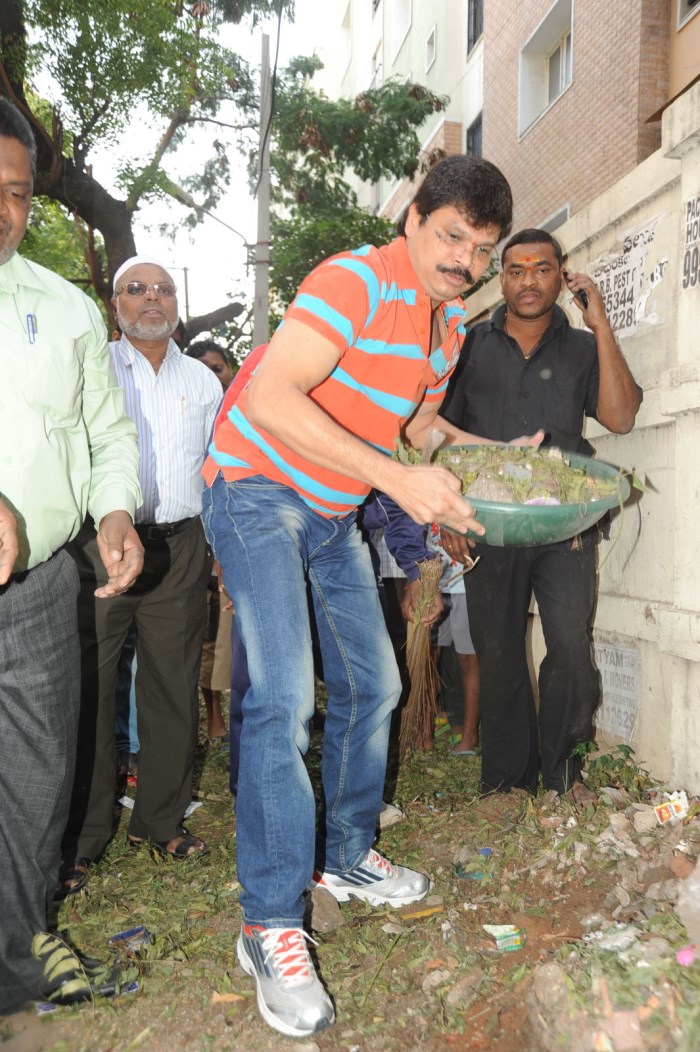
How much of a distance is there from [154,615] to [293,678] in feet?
4.47

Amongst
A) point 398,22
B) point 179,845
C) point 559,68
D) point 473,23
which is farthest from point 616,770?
point 398,22

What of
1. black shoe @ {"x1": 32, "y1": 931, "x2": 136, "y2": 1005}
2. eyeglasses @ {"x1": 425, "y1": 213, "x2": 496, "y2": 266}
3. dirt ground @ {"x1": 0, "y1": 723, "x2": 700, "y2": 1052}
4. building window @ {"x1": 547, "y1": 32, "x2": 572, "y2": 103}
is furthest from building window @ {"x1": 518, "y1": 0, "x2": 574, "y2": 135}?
black shoe @ {"x1": 32, "y1": 931, "x2": 136, "y2": 1005}

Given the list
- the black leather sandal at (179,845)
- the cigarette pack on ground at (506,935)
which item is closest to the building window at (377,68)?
the black leather sandal at (179,845)

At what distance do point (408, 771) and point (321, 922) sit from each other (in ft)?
5.57

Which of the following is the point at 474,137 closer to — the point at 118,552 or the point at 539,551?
→ the point at 539,551

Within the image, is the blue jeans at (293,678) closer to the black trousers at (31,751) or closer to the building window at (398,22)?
the black trousers at (31,751)

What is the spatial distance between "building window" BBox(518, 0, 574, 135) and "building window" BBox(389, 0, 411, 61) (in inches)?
313

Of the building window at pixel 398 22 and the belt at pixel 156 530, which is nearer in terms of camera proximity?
the belt at pixel 156 530

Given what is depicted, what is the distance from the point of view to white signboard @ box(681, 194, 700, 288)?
10.8 ft

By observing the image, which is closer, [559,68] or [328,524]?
[328,524]

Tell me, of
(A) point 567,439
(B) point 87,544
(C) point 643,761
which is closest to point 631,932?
(C) point 643,761

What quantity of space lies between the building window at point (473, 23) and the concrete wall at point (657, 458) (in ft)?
47.0

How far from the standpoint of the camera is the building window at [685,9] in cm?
953

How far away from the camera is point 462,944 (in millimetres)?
2688
